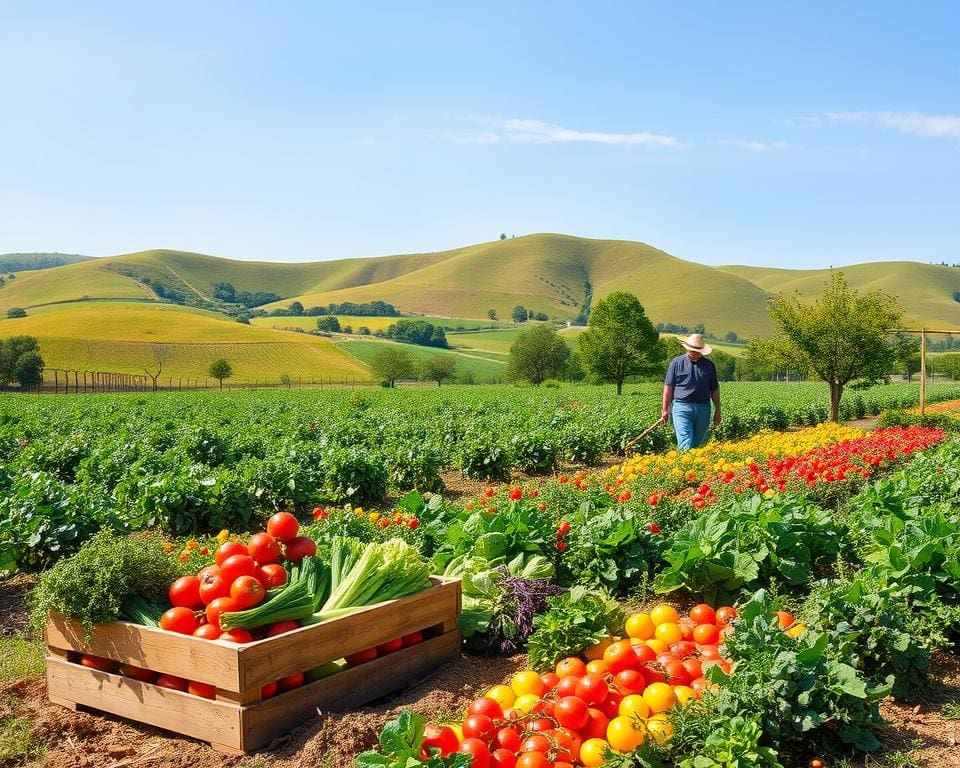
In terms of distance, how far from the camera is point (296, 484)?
1093 cm

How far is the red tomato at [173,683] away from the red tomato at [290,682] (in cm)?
55

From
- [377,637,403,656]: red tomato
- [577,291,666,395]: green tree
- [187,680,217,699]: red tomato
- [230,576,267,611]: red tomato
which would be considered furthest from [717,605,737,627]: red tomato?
[577,291,666,395]: green tree

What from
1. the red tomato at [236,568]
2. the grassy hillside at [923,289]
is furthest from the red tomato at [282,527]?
the grassy hillside at [923,289]

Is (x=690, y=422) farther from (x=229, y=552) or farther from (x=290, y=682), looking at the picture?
(x=290, y=682)

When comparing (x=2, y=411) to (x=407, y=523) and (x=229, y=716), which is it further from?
(x=229, y=716)

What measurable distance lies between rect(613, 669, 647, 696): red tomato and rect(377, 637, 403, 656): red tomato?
4.77ft

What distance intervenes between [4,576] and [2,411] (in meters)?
24.5

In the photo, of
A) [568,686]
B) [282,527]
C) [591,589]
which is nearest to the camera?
[568,686]

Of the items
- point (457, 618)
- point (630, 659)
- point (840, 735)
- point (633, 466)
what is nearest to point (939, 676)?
point (840, 735)

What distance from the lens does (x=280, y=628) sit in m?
4.27

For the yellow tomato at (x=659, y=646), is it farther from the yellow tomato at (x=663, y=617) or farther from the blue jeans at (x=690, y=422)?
the blue jeans at (x=690, y=422)

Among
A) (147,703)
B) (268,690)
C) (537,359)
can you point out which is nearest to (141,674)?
(147,703)

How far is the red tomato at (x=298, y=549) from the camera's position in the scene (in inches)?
192

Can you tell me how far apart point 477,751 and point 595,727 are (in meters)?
0.66
